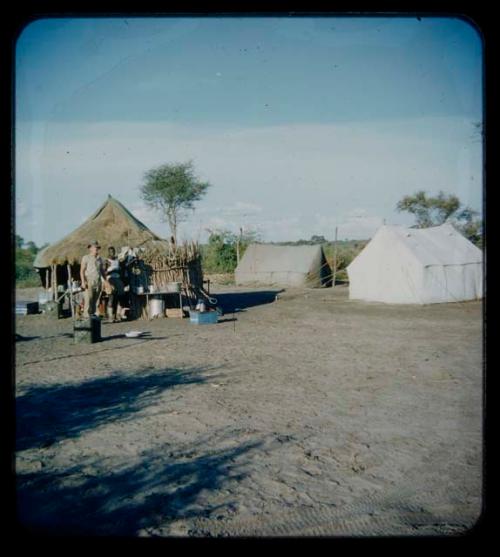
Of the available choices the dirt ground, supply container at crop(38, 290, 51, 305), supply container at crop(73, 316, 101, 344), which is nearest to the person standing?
supply container at crop(38, 290, 51, 305)

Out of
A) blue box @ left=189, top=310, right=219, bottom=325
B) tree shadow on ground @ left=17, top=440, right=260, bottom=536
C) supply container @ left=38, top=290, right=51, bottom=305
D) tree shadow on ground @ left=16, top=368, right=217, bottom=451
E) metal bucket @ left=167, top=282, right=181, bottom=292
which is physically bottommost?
tree shadow on ground @ left=17, top=440, right=260, bottom=536

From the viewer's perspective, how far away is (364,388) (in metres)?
6.57

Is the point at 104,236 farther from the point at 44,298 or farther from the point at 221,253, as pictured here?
the point at 221,253

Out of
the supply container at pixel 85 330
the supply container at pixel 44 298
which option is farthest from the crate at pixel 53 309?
the supply container at pixel 85 330

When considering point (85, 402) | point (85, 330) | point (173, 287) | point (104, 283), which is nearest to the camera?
point (85, 402)

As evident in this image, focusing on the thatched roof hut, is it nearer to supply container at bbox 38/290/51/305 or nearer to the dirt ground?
supply container at bbox 38/290/51/305

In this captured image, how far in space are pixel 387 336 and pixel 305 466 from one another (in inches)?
287

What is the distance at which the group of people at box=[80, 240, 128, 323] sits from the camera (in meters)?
11.9

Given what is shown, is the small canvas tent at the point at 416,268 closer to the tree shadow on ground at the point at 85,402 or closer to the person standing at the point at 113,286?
the person standing at the point at 113,286

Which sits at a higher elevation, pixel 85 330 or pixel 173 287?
pixel 173 287

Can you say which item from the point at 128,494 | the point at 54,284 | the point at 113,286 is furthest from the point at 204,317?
the point at 128,494

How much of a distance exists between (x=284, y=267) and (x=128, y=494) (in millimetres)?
26552

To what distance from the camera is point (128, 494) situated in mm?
3645

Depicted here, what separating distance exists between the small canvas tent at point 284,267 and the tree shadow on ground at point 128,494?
24.8m
